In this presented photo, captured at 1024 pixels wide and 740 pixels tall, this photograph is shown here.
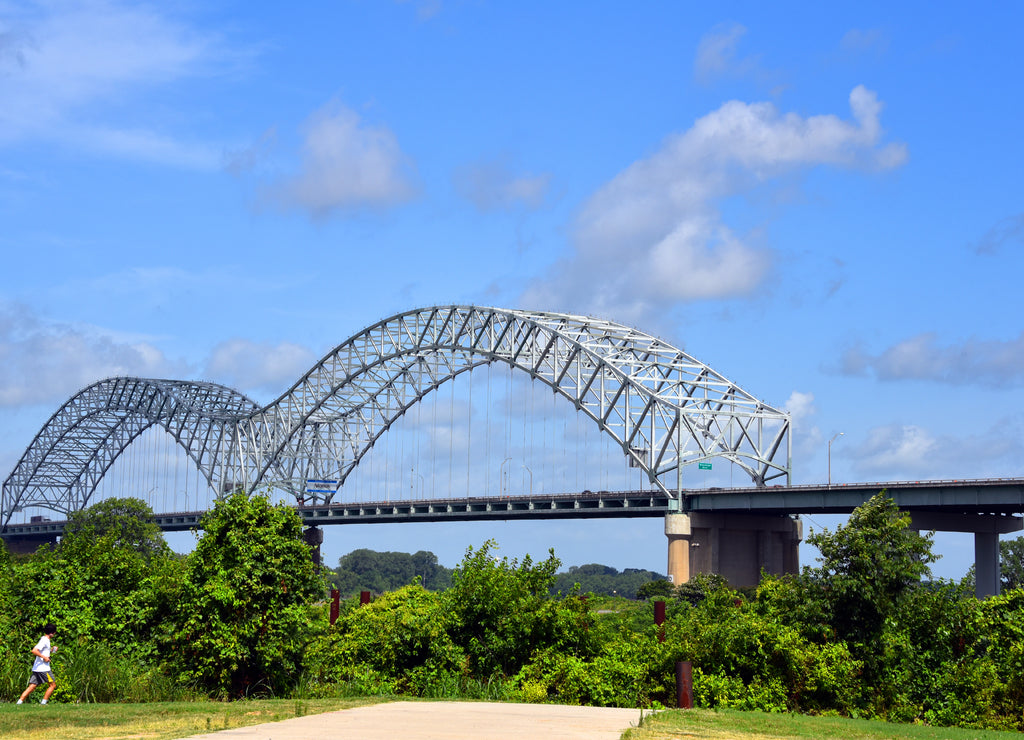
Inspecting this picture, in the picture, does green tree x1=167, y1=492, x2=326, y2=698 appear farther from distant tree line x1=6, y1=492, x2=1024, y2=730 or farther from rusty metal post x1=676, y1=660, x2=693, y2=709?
rusty metal post x1=676, y1=660, x2=693, y2=709

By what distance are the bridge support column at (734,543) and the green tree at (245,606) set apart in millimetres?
70927

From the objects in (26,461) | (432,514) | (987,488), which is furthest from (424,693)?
(26,461)

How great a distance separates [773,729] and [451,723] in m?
5.18

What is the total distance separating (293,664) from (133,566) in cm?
556

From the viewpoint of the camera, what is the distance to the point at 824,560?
1087 inches

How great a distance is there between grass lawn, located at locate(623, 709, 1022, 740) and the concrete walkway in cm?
57

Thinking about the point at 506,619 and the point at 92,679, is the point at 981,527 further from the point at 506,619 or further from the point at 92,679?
the point at 92,679

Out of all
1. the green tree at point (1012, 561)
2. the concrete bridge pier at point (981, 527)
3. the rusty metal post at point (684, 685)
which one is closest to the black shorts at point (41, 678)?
the rusty metal post at point (684, 685)

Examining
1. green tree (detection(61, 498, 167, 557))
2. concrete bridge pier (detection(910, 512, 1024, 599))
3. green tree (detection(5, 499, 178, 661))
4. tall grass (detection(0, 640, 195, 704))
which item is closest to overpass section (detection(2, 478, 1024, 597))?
concrete bridge pier (detection(910, 512, 1024, 599))

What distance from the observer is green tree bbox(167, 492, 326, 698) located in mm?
24625

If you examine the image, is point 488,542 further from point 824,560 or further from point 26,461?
point 26,461

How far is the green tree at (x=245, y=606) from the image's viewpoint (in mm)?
24625

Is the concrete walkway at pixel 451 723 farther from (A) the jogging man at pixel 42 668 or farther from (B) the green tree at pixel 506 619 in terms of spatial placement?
(A) the jogging man at pixel 42 668

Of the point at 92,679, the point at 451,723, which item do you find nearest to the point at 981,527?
the point at 92,679
